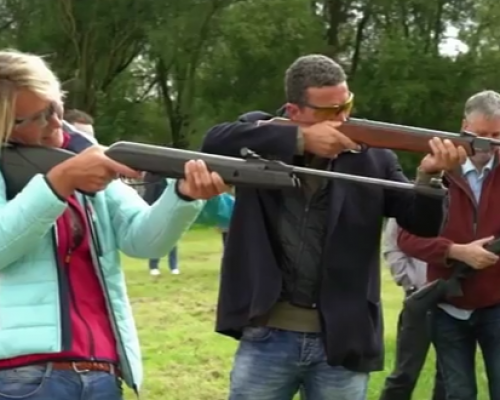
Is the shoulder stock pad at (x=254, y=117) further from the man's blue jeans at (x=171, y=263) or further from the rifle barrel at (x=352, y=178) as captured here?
the man's blue jeans at (x=171, y=263)

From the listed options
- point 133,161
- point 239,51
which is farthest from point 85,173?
point 239,51

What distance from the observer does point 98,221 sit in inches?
117

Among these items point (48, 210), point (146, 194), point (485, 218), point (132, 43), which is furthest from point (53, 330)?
point (132, 43)

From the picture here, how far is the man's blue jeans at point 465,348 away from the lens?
4.98 meters

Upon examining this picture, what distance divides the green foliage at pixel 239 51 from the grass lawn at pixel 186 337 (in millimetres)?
16726

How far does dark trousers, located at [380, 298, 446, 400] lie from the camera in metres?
5.85

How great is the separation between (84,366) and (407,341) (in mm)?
3372

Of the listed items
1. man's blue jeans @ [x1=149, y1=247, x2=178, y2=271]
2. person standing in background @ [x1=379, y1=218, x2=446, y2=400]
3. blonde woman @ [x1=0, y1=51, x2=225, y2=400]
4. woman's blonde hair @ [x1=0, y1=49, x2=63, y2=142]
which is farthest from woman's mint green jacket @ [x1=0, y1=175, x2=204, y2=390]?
man's blue jeans @ [x1=149, y1=247, x2=178, y2=271]

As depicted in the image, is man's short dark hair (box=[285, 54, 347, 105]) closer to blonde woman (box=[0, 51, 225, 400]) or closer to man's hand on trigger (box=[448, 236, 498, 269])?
blonde woman (box=[0, 51, 225, 400])

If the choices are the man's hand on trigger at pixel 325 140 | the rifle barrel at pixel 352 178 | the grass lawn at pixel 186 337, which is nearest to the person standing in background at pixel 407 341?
the grass lawn at pixel 186 337

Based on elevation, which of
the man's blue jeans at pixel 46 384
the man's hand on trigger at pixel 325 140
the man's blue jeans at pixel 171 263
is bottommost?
the man's blue jeans at pixel 171 263

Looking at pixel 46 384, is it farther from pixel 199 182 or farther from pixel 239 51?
pixel 239 51

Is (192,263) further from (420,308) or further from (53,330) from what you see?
(53,330)

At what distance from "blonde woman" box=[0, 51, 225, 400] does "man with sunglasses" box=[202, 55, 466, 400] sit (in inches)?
34.6
